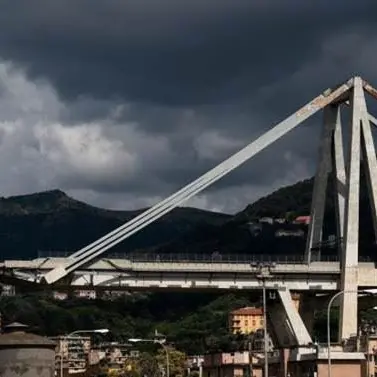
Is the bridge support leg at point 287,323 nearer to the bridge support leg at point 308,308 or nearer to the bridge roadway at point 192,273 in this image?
the bridge roadway at point 192,273

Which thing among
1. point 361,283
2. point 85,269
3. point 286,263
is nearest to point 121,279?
point 85,269

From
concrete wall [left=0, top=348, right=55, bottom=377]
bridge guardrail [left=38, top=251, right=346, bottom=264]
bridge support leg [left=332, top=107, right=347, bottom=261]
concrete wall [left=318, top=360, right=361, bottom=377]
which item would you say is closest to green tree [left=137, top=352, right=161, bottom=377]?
bridge support leg [left=332, top=107, right=347, bottom=261]

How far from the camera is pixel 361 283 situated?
104 m

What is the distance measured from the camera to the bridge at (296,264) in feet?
325

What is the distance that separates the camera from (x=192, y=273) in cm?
10200

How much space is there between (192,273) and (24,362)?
67490 mm

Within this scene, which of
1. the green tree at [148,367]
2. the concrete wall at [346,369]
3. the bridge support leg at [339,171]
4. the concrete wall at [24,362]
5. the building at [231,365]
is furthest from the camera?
the green tree at [148,367]

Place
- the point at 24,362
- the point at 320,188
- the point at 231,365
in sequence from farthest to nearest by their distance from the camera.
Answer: the point at 231,365 → the point at 320,188 → the point at 24,362

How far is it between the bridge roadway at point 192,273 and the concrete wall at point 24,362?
61.8m

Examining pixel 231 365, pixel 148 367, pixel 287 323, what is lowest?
pixel 148 367

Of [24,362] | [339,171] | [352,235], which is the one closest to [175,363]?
[339,171]

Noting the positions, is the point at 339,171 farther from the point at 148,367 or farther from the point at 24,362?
the point at 24,362

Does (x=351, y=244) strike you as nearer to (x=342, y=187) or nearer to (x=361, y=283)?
(x=361, y=283)

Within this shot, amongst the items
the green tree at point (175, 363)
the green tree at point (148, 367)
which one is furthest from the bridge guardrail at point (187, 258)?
the green tree at point (148, 367)
